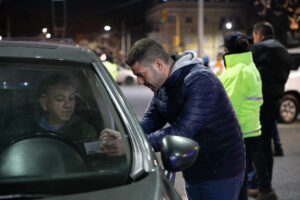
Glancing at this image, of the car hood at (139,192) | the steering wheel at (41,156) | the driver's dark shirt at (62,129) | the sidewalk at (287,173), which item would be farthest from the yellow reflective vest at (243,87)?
the car hood at (139,192)

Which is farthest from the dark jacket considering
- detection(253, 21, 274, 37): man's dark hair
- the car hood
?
the car hood

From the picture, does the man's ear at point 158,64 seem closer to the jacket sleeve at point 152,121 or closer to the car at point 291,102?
the jacket sleeve at point 152,121

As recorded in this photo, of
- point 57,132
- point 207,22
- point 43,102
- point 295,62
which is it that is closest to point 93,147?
point 57,132

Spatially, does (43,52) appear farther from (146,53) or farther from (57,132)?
(146,53)

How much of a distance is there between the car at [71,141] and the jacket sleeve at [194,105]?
276 millimetres

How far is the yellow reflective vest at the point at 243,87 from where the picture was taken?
4238 mm

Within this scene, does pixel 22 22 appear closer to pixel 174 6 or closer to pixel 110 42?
pixel 110 42

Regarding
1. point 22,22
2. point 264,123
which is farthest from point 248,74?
point 22,22

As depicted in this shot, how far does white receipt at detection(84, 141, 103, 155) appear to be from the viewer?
238 centimetres

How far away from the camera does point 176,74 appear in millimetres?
2799

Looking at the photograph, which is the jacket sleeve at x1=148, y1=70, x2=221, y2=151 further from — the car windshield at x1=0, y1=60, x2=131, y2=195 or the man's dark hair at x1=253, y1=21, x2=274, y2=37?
the man's dark hair at x1=253, y1=21, x2=274, y2=37

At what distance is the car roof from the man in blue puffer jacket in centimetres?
33

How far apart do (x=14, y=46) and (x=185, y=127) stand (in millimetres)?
1052

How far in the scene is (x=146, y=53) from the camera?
2.76m
